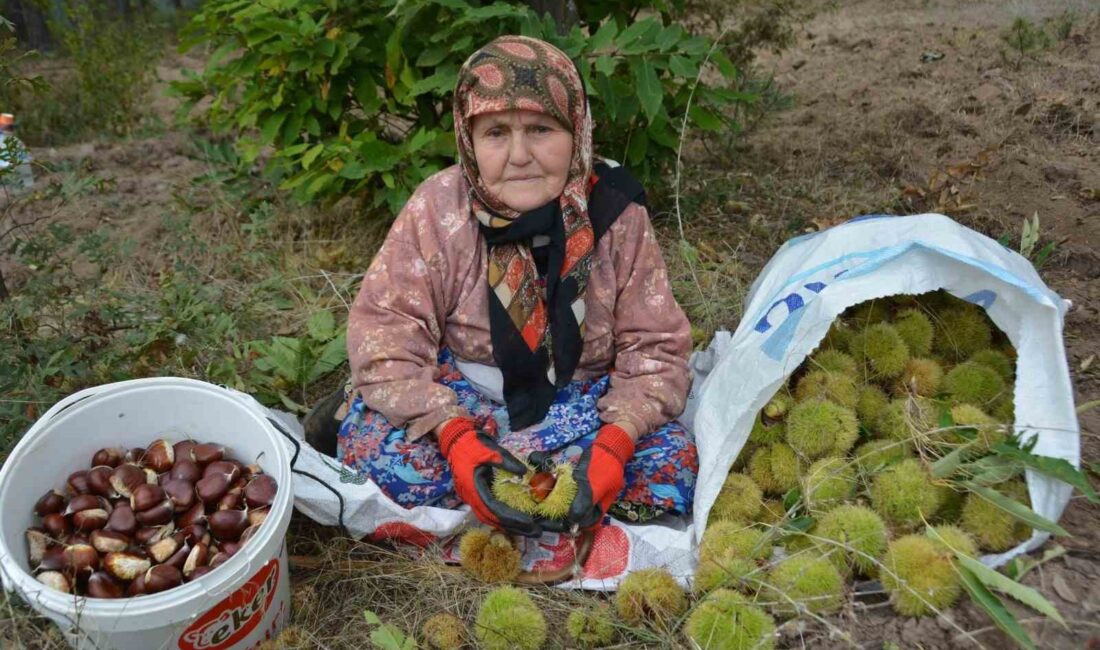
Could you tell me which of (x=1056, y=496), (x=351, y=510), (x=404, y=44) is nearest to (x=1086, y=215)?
(x=1056, y=496)

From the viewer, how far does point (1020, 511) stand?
1859 mm

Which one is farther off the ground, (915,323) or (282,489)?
(915,323)

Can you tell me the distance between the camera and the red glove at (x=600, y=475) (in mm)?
2201

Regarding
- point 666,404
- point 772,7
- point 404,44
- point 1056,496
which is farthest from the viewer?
point 772,7

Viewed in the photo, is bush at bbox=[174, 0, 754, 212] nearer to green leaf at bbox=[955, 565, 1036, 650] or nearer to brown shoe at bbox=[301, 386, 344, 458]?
brown shoe at bbox=[301, 386, 344, 458]

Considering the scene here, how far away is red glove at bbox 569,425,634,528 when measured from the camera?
220 centimetres

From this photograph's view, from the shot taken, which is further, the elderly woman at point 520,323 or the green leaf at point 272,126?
A: the green leaf at point 272,126

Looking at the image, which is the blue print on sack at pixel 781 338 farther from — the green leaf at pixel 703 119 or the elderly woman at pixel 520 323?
the green leaf at pixel 703 119

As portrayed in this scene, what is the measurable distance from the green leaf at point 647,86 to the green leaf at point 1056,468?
5.50ft

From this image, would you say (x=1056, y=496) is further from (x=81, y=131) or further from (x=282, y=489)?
(x=81, y=131)

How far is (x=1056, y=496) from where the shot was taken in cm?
189

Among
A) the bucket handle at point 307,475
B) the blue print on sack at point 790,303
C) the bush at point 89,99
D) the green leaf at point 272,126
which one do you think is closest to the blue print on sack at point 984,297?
the blue print on sack at point 790,303

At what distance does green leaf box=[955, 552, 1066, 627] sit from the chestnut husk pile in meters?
1.64

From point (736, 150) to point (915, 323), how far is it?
2.44m
